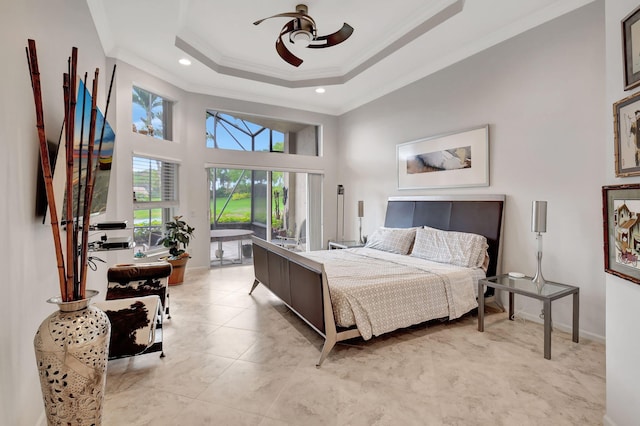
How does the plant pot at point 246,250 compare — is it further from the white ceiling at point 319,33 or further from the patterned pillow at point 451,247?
Answer: the patterned pillow at point 451,247

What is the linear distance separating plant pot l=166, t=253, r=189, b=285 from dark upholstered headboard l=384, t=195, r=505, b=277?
3.28 m

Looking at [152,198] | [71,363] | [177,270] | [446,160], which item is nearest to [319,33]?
[446,160]

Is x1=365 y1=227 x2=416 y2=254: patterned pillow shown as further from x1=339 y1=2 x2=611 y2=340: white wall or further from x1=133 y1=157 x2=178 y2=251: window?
x1=133 y1=157 x2=178 y2=251: window

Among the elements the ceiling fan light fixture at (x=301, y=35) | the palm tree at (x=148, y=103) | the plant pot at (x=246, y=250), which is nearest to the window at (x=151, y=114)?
the palm tree at (x=148, y=103)

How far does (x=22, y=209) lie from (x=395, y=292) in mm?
2644

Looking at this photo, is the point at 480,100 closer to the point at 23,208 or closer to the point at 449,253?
the point at 449,253

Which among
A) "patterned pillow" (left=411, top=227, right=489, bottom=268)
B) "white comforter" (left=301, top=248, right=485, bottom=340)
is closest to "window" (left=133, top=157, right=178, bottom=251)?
"white comforter" (left=301, top=248, right=485, bottom=340)

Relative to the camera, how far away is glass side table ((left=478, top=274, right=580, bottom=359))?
252 centimetres

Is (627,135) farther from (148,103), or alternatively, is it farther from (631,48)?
(148,103)

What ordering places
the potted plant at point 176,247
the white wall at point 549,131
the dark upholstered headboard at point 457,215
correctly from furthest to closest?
1. the potted plant at point 176,247
2. the dark upholstered headboard at point 457,215
3. the white wall at point 549,131

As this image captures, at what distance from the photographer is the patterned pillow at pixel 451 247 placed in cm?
352

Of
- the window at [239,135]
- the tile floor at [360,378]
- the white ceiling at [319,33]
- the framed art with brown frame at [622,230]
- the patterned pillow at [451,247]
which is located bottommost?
the tile floor at [360,378]

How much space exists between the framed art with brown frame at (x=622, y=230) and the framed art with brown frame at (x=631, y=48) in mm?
535

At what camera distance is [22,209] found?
155 cm
